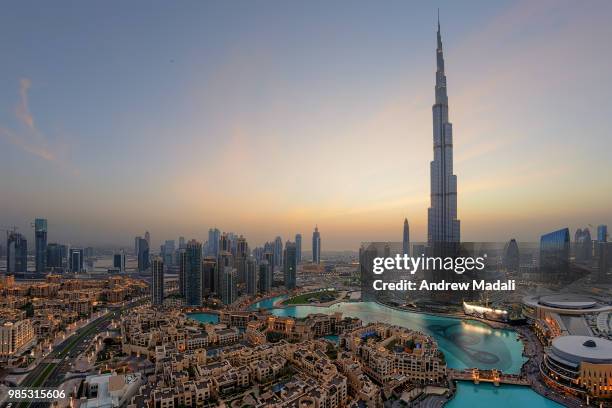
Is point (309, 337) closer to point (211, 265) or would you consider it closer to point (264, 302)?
point (264, 302)

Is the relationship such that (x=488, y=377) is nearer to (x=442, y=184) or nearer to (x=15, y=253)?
(x=442, y=184)

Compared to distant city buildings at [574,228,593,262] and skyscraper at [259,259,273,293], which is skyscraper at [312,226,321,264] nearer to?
skyscraper at [259,259,273,293]

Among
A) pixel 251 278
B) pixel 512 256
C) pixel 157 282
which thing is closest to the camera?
pixel 157 282

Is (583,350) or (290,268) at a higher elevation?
(583,350)

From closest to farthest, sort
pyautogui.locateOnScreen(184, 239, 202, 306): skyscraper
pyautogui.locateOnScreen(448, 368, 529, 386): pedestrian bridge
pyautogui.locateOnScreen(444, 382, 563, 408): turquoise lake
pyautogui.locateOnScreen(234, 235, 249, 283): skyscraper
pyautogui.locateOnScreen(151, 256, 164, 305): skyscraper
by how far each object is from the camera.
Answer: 1. pyautogui.locateOnScreen(444, 382, 563, 408): turquoise lake
2. pyautogui.locateOnScreen(448, 368, 529, 386): pedestrian bridge
3. pyautogui.locateOnScreen(151, 256, 164, 305): skyscraper
4. pyautogui.locateOnScreen(184, 239, 202, 306): skyscraper
5. pyautogui.locateOnScreen(234, 235, 249, 283): skyscraper

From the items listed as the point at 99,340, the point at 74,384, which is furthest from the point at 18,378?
the point at 99,340

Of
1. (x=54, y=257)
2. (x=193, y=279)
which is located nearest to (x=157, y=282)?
(x=193, y=279)

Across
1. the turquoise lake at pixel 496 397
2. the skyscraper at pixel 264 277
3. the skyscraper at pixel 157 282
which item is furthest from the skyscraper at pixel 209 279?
the turquoise lake at pixel 496 397

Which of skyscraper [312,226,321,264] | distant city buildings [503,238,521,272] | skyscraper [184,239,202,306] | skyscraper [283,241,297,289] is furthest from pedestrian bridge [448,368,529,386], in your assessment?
skyscraper [312,226,321,264]
